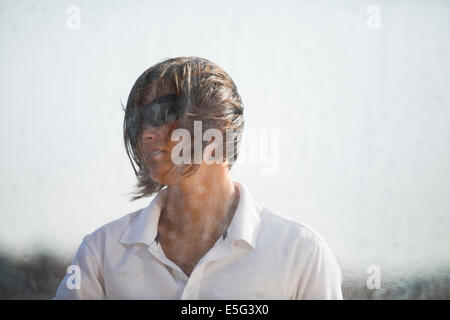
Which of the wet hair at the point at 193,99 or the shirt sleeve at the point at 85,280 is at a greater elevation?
the wet hair at the point at 193,99

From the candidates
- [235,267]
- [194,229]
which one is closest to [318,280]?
[235,267]

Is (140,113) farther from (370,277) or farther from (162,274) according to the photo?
(370,277)

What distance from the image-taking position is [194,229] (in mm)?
1586

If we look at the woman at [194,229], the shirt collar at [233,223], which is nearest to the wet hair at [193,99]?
the woman at [194,229]

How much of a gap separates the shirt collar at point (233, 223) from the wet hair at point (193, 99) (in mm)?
132

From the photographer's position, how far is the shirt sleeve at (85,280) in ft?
5.16

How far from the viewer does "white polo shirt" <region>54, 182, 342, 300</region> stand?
1.49m

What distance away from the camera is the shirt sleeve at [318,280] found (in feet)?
4.89

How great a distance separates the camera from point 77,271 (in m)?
1.61

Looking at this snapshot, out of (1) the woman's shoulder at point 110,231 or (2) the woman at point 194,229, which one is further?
(1) the woman's shoulder at point 110,231

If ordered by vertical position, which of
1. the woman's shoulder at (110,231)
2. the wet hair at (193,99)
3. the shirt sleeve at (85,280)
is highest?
the wet hair at (193,99)

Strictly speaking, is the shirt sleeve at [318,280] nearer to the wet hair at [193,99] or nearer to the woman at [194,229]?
the woman at [194,229]

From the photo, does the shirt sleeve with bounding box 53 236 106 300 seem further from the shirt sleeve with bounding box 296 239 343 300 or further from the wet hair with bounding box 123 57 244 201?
the shirt sleeve with bounding box 296 239 343 300
